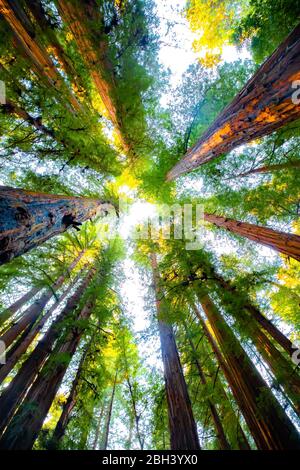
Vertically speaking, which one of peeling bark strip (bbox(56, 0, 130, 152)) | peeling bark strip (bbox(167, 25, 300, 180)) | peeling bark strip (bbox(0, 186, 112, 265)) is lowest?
peeling bark strip (bbox(0, 186, 112, 265))

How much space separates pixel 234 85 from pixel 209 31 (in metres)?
2.56

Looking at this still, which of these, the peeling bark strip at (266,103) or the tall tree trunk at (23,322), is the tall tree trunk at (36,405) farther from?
the peeling bark strip at (266,103)

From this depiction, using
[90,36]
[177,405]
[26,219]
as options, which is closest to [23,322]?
[26,219]

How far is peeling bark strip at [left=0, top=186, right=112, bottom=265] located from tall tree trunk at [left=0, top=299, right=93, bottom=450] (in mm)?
2538

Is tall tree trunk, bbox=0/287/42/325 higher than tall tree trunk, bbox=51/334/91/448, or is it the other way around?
tall tree trunk, bbox=0/287/42/325

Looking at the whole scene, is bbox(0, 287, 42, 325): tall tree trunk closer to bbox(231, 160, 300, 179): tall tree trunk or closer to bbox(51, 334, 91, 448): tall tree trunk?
bbox(51, 334, 91, 448): tall tree trunk

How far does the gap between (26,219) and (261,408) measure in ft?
13.1

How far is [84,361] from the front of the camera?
5.48 m

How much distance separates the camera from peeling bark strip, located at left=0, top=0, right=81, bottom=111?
3882 mm

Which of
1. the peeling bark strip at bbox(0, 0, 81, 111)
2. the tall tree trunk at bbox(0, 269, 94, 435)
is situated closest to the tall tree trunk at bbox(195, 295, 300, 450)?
the tall tree trunk at bbox(0, 269, 94, 435)

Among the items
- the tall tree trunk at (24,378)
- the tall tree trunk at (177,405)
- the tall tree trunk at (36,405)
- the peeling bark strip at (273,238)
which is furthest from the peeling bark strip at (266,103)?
the tall tree trunk at (24,378)

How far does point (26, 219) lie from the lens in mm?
2564

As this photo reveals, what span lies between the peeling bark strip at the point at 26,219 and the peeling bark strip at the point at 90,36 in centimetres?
385
